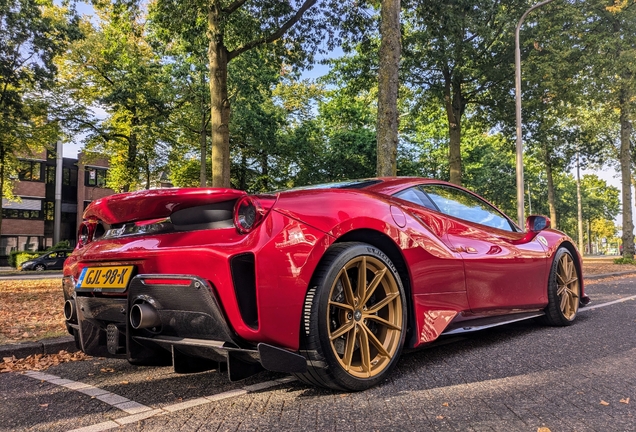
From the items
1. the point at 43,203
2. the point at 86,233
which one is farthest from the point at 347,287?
the point at 43,203

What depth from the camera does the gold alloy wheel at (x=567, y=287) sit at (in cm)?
470

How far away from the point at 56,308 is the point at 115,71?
18716 millimetres

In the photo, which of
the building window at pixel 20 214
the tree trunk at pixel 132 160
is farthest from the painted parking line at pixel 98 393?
the building window at pixel 20 214

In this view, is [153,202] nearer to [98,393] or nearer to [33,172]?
[98,393]

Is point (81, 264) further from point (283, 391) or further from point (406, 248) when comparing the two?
point (406, 248)

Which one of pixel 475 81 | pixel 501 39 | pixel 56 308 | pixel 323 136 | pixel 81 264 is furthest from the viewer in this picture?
pixel 323 136

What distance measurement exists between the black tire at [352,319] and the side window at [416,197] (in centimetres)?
64

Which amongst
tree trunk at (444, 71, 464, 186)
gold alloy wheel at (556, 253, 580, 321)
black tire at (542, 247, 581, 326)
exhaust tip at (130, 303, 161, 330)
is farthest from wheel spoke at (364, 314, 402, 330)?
tree trunk at (444, 71, 464, 186)

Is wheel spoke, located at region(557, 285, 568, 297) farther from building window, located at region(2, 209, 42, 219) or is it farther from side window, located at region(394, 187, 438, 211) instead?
building window, located at region(2, 209, 42, 219)

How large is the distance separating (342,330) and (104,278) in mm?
1419

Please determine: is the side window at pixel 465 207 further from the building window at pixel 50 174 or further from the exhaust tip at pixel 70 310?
the building window at pixel 50 174

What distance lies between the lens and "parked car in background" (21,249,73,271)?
1044 inches

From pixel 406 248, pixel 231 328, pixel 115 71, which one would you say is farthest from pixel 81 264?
pixel 115 71

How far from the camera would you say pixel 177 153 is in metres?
25.0
